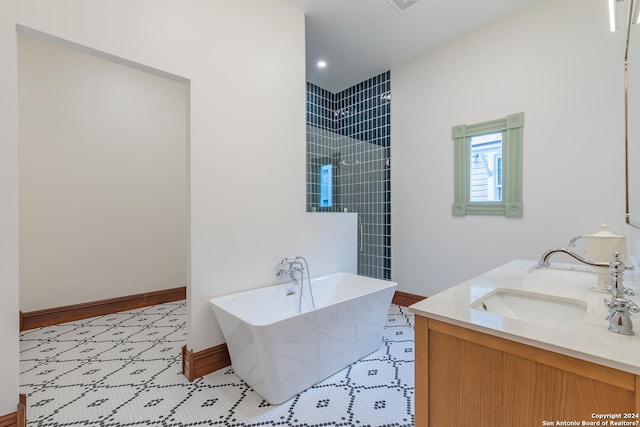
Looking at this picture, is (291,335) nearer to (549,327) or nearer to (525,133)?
(549,327)

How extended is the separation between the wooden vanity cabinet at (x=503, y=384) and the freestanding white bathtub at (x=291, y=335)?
87 cm

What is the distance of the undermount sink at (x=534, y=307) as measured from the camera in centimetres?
107

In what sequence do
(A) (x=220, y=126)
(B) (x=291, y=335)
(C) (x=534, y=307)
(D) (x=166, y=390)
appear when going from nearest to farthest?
(C) (x=534, y=307) → (B) (x=291, y=335) → (D) (x=166, y=390) → (A) (x=220, y=126)

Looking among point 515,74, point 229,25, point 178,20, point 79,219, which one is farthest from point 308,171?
point 79,219

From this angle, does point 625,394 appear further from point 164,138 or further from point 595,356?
point 164,138

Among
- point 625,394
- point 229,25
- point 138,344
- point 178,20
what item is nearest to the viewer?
point 625,394

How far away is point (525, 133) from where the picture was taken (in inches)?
96.7

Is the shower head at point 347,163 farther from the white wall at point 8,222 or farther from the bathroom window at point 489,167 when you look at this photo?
the white wall at point 8,222

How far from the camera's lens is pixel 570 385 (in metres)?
0.70

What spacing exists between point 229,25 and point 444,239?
2.77 meters

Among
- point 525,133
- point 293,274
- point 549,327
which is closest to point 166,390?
point 293,274

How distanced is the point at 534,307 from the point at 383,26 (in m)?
2.67

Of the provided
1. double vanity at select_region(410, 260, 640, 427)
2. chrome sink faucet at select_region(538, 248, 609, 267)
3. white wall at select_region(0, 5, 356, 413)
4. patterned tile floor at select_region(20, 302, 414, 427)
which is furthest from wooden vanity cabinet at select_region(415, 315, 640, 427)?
white wall at select_region(0, 5, 356, 413)

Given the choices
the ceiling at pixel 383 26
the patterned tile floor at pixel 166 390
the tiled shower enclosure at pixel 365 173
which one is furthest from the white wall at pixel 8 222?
the tiled shower enclosure at pixel 365 173
